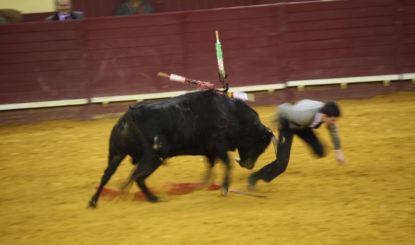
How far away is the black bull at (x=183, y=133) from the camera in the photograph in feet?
18.9

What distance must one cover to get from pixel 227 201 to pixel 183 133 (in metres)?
0.78

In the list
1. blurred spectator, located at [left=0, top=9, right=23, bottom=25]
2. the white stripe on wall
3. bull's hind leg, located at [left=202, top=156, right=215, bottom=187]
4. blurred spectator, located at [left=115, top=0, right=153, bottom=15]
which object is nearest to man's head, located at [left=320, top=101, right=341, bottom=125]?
bull's hind leg, located at [left=202, top=156, right=215, bottom=187]

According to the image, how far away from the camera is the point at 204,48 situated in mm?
10766

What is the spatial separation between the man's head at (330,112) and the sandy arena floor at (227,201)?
29.7 inches

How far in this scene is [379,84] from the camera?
10992 millimetres

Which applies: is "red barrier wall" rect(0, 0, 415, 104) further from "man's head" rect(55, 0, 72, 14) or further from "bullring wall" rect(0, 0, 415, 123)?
"man's head" rect(55, 0, 72, 14)

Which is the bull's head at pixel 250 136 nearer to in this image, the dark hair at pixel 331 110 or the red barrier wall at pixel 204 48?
the dark hair at pixel 331 110

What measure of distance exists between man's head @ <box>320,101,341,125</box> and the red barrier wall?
5.05 m

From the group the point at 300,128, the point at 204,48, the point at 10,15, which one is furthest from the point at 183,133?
the point at 10,15

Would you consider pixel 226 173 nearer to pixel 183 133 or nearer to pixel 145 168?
pixel 183 133

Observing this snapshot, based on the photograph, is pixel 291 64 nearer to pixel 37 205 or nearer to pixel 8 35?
pixel 8 35

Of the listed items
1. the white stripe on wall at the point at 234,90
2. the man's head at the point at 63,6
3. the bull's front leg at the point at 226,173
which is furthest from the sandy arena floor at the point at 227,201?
the man's head at the point at 63,6

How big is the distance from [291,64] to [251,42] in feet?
2.69

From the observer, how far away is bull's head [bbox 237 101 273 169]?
6250 millimetres
